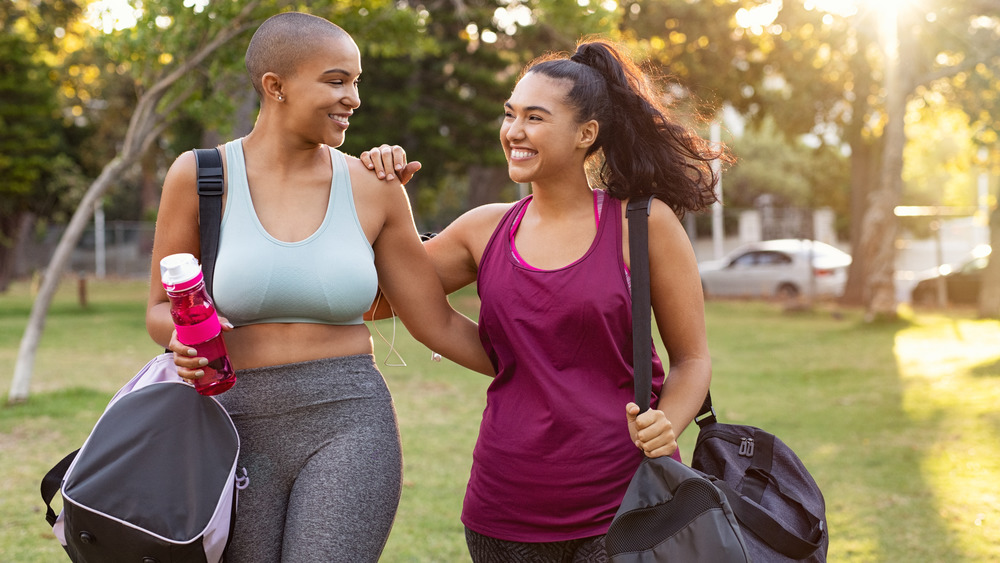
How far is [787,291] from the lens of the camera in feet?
78.9

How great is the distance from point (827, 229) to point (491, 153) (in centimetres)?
1955

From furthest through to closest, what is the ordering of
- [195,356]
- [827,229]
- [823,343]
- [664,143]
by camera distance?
[827,229]
[823,343]
[664,143]
[195,356]

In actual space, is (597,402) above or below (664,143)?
below

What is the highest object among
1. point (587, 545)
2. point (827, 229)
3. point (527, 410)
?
point (527, 410)

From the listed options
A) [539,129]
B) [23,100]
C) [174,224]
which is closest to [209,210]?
[174,224]

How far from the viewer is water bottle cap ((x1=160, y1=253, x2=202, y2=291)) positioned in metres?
2.15

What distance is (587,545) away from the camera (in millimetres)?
2520

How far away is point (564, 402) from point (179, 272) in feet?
3.29

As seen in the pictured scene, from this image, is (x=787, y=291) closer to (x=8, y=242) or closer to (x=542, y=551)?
(x=8, y=242)

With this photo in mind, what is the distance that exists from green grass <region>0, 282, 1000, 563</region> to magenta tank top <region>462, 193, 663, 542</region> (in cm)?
296

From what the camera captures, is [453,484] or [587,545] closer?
[587,545]

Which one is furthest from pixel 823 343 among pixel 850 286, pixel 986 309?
pixel 850 286

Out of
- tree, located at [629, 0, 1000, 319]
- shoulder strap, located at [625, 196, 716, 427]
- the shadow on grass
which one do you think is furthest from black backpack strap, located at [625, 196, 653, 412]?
tree, located at [629, 0, 1000, 319]

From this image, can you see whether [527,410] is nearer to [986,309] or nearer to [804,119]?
[986,309]
